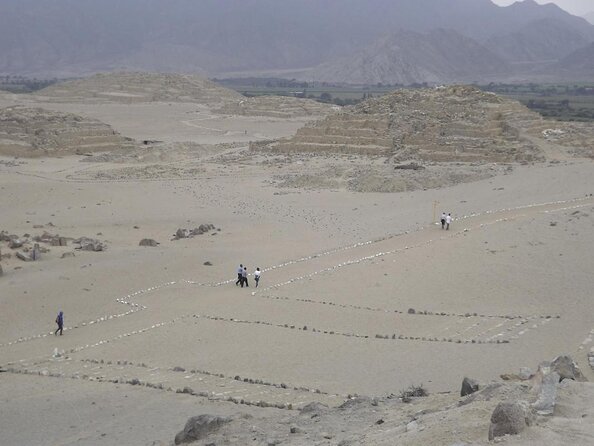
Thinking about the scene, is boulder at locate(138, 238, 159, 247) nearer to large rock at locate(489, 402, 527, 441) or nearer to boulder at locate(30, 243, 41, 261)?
boulder at locate(30, 243, 41, 261)

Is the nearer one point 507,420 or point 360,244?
point 507,420

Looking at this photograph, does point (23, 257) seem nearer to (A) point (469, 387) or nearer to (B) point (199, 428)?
(B) point (199, 428)

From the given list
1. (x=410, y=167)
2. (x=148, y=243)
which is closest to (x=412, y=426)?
(x=148, y=243)

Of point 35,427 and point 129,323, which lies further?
point 129,323

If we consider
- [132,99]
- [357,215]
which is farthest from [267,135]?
[357,215]

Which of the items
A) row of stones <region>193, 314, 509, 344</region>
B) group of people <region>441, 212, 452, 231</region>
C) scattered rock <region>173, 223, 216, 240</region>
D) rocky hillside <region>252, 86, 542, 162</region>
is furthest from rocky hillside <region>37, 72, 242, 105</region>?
row of stones <region>193, 314, 509, 344</region>

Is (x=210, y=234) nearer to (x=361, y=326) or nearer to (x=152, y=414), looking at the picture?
(x=361, y=326)

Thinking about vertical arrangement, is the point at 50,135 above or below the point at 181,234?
above
